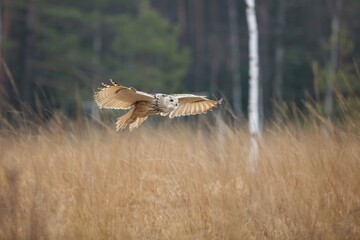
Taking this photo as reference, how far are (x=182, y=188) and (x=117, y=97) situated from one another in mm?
890

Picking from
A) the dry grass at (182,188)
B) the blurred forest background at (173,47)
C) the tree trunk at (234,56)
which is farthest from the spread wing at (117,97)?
the tree trunk at (234,56)

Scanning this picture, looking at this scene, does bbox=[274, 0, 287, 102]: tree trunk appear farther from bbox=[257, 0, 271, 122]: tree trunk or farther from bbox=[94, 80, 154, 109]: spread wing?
bbox=[94, 80, 154, 109]: spread wing

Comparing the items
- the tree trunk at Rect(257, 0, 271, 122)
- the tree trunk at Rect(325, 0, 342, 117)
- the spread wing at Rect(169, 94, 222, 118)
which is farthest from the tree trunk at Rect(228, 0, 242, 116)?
the spread wing at Rect(169, 94, 222, 118)

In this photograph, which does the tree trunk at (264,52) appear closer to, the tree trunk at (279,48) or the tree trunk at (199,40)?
the tree trunk at (279,48)

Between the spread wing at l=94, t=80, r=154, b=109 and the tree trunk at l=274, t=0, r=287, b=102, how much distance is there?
807 inches

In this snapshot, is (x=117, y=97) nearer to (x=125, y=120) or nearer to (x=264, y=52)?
(x=125, y=120)

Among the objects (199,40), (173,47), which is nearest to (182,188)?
(173,47)

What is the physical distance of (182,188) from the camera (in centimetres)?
527

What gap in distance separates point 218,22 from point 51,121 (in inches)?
995

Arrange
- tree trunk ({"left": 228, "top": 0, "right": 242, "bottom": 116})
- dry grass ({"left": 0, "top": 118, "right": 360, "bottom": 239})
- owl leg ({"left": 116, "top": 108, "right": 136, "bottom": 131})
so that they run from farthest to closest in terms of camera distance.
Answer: tree trunk ({"left": 228, "top": 0, "right": 242, "bottom": 116}) < owl leg ({"left": 116, "top": 108, "right": 136, "bottom": 131}) < dry grass ({"left": 0, "top": 118, "right": 360, "bottom": 239})

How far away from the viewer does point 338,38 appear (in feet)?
72.2

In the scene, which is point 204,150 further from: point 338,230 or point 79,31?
point 79,31

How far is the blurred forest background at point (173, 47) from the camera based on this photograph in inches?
847

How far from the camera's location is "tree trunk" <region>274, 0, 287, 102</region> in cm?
2620
